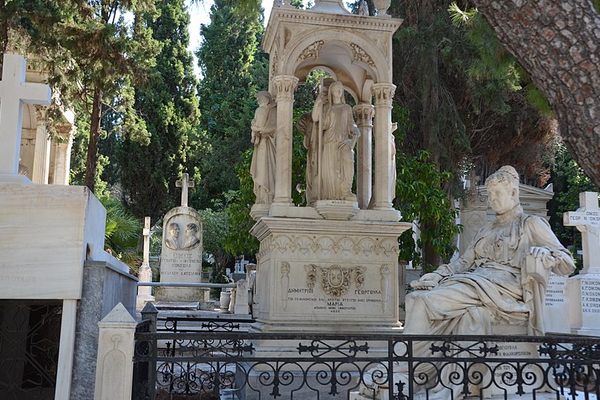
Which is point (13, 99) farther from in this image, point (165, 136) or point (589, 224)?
point (165, 136)

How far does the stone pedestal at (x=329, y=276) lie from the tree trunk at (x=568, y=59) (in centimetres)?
502

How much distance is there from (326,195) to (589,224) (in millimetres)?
9846

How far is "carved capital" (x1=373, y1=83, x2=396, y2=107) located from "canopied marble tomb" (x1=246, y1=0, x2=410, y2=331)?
0.05 feet

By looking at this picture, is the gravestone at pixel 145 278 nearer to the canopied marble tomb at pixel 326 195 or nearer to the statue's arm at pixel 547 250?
the canopied marble tomb at pixel 326 195

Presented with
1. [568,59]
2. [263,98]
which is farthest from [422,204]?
[568,59]

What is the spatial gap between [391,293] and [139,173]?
28.6 m

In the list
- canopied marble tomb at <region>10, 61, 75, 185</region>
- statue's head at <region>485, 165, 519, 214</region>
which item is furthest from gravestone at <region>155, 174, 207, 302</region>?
statue's head at <region>485, 165, 519, 214</region>

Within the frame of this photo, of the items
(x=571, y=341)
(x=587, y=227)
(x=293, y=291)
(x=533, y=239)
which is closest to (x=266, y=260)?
(x=293, y=291)

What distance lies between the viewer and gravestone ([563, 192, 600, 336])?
15.1m

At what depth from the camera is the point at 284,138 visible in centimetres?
863

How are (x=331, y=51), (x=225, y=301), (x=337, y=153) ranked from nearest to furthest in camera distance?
(x=337, y=153) → (x=331, y=51) → (x=225, y=301)

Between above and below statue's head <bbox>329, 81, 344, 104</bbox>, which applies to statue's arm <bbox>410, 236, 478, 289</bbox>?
below

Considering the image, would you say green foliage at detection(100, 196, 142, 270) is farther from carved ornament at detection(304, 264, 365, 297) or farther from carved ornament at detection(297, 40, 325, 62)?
carved ornament at detection(304, 264, 365, 297)

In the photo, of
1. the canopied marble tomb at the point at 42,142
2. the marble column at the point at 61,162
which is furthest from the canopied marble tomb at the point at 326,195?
the marble column at the point at 61,162
